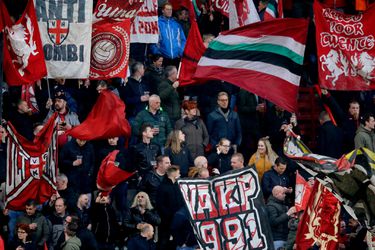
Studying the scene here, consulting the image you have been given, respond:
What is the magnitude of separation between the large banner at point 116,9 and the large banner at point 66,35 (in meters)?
0.69

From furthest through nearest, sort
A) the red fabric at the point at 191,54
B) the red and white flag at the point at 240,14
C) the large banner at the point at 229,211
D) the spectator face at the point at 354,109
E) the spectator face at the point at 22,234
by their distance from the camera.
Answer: the spectator face at the point at 354,109 < the red fabric at the point at 191,54 < the red and white flag at the point at 240,14 < the spectator face at the point at 22,234 < the large banner at the point at 229,211

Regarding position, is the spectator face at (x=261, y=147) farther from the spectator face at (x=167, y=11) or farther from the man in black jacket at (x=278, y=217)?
the spectator face at (x=167, y=11)

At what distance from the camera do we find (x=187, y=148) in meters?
30.0

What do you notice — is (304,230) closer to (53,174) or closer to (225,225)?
(225,225)

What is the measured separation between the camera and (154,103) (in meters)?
29.9

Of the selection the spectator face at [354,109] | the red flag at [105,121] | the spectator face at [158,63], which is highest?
the spectator face at [158,63]

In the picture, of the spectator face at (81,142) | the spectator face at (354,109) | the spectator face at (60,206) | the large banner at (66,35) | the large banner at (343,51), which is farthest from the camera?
the spectator face at (354,109)

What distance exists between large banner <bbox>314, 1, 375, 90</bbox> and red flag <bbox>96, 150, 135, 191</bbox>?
4.17 metres

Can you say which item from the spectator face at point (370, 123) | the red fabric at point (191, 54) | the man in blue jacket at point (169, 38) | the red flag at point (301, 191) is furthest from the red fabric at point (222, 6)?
the red flag at point (301, 191)

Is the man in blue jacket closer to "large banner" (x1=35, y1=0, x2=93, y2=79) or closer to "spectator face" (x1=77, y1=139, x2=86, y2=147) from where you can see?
"large banner" (x1=35, y1=0, x2=93, y2=79)

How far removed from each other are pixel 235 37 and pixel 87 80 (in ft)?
11.3

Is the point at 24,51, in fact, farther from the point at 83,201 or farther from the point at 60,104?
the point at 83,201

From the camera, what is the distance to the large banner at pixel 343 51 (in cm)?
3075

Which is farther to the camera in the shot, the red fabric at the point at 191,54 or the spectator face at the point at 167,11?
the spectator face at the point at 167,11
